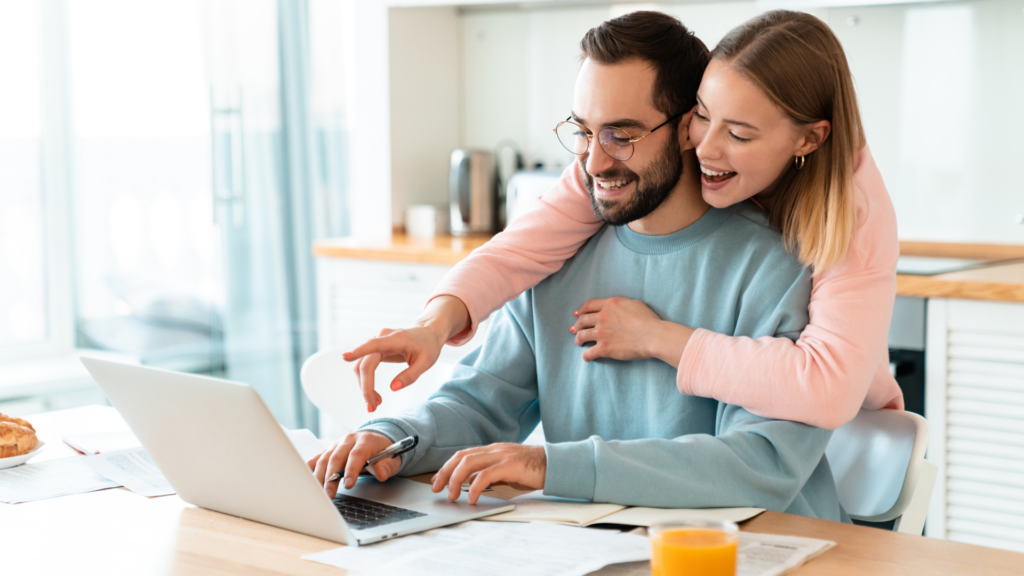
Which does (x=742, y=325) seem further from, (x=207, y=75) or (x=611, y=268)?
(x=207, y=75)

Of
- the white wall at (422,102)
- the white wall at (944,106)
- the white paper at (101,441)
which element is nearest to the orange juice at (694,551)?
the white paper at (101,441)

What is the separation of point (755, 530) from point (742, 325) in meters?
0.32

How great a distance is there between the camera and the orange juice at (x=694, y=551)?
0.74 meters

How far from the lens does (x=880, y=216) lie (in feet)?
3.66

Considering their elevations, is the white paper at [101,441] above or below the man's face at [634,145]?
below

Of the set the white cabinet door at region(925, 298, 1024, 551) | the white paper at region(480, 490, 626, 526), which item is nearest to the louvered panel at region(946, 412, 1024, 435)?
the white cabinet door at region(925, 298, 1024, 551)

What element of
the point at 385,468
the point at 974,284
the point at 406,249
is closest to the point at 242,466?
the point at 385,468

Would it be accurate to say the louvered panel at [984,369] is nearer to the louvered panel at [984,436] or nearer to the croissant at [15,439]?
the louvered panel at [984,436]

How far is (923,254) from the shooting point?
2561 mm

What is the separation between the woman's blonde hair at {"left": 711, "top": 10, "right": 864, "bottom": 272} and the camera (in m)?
1.10

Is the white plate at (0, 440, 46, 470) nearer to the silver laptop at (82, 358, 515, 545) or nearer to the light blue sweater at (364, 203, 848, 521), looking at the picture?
the silver laptop at (82, 358, 515, 545)

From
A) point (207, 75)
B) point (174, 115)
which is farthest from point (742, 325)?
point (174, 115)

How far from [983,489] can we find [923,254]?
2.48 feet

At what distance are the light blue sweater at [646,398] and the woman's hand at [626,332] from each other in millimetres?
62
